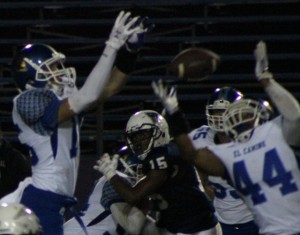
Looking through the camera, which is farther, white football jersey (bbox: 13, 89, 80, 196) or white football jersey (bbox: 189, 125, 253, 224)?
white football jersey (bbox: 189, 125, 253, 224)

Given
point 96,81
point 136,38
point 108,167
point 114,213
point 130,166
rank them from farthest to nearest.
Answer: point 130,166
point 114,213
point 108,167
point 136,38
point 96,81

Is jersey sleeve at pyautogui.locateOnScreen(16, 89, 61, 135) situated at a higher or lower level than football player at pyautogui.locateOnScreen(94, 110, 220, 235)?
higher

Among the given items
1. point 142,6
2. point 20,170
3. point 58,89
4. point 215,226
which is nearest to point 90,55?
point 142,6

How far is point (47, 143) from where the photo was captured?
16.7 ft

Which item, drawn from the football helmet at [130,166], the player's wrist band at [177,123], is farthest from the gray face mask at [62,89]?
the football helmet at [130,166]

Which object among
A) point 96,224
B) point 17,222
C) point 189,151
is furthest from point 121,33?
point 96,224

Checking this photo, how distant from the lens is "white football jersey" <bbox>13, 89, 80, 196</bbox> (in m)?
5.02

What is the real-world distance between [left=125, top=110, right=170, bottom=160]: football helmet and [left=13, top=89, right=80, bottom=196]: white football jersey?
962 millimetres

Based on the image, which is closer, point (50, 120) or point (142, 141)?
point (50, 120)

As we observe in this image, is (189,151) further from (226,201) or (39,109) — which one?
(226,201)

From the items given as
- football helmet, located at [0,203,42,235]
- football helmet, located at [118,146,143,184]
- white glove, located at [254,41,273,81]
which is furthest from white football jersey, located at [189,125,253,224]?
football helmet, located at [0,203,42,235]

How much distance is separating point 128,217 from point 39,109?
1164 millimetres

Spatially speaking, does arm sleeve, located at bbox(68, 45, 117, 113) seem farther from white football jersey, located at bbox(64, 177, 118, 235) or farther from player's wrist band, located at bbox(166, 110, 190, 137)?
white football jersey, located at bbox(64, 177, 118, 235)

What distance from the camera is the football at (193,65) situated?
5.37 m
